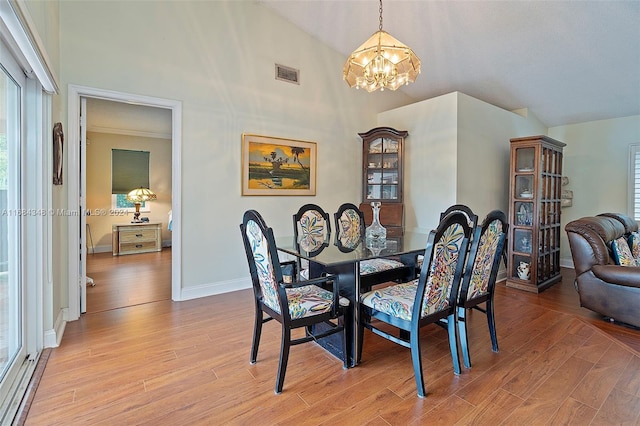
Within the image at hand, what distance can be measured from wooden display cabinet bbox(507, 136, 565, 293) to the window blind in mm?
6694

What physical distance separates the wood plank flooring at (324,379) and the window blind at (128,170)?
4330 millimetres

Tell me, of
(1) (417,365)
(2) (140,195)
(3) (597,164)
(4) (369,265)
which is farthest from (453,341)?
(2) (140,195)

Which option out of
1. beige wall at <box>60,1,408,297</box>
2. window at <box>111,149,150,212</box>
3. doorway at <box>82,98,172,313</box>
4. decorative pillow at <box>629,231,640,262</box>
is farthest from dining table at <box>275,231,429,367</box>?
window at <box>111,149,150,212</box>

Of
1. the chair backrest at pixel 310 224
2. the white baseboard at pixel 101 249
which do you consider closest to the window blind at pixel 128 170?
the white baseboard at pixel 101 249

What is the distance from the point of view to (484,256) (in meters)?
2.31

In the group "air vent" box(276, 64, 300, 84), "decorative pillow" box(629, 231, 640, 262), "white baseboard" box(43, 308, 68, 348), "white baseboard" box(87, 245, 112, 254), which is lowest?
"white baseboard" box(43, 308, 68, 348)

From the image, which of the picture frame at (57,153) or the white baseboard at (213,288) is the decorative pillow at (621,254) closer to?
the white baseboard at (213,288)

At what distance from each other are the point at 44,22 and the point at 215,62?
67.0 inches

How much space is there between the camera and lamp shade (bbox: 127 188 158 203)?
22.3ft

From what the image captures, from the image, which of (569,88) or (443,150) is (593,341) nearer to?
(443,150)

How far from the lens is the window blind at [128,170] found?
21.8 ft

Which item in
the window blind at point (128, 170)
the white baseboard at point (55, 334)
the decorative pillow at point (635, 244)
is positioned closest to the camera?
the white baseboard at point (55, 334)

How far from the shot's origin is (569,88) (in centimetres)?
448

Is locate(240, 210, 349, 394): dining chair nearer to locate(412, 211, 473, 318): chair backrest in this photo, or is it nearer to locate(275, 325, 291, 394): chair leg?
locate(275, 325, 291, 394): chair leg
